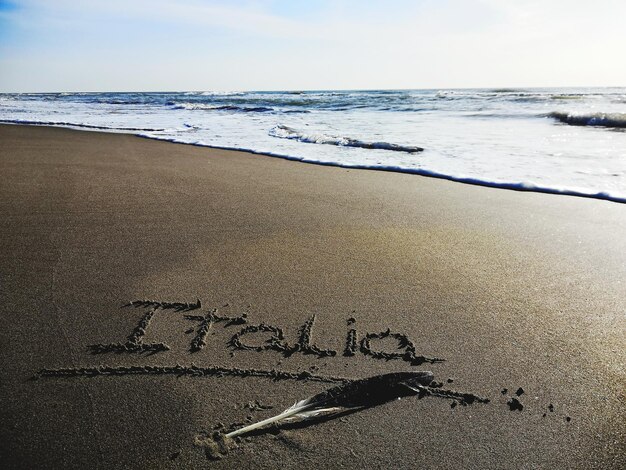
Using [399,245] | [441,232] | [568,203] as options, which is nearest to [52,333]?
[399,245]

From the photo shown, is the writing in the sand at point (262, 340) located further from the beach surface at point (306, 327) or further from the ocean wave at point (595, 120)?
the ocean wave at point (595, 120)

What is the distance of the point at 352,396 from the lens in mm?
1602

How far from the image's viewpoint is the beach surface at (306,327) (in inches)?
55.6

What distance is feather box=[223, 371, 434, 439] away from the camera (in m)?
1.51

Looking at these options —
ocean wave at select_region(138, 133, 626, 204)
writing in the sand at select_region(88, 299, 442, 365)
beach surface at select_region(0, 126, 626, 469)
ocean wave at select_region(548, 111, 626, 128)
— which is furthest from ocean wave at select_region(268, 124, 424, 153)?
ocean wave at select_region(548, 111, 626, 128)

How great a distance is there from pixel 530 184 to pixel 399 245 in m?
2.29

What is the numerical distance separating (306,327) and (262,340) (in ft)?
0.74

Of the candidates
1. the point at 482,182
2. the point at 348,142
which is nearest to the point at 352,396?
the point at 482,182

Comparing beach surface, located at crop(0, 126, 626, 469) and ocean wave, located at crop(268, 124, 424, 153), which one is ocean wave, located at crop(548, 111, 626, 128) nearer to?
ocean wave, located at crop(268, 124, 424, 153)

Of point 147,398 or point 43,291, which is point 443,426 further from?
point 43,291

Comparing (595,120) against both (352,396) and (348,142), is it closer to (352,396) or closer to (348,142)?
(348,142)

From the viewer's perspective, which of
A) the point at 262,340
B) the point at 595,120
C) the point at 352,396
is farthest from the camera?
the point at 595,120

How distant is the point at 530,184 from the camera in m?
4.52

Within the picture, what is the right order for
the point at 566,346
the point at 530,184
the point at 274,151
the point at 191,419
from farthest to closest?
1. the point at 274,151
2. the point at 530,184
3. the point at 566,346
4. the point at 191,419
